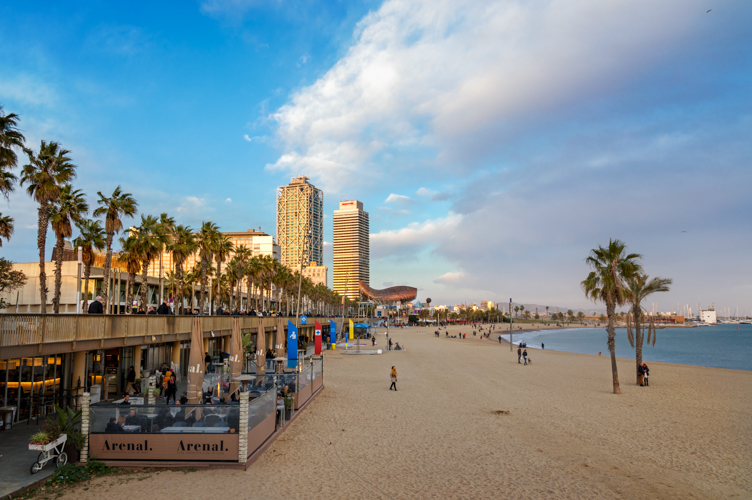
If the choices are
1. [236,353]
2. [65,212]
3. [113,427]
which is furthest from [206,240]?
[113,427]

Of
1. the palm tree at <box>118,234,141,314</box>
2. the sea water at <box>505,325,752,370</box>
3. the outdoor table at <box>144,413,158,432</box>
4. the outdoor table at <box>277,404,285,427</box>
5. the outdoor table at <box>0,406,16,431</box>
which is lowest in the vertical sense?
the sea water at <box>505,325,752,370</box>

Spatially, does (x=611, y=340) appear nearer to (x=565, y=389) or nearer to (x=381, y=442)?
(x=565, y=389)

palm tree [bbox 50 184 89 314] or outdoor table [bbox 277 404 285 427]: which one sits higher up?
palm tree [bbox 50 184 89 314]

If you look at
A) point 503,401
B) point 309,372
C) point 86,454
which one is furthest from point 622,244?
point 86,454

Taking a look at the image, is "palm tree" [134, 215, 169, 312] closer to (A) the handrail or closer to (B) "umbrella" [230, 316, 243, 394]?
(A) the handrail

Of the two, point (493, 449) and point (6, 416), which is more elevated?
point (6, 416)

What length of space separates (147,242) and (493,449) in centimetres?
2599

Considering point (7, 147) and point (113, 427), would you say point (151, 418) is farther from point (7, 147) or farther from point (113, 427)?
point (7, 147)

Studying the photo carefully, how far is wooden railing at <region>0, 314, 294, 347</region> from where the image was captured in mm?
10391

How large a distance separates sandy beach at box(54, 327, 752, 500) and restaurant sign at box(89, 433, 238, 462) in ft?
1.51

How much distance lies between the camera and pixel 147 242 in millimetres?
29547

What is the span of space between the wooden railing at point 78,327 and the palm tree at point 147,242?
429 inches

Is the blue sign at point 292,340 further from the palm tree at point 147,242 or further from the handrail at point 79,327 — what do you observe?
the palm tree at point 147,242

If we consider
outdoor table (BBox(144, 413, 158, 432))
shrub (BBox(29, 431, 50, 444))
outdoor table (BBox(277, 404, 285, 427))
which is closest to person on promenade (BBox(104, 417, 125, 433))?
outdoor table (BBox(144, 413, 158, 432))
